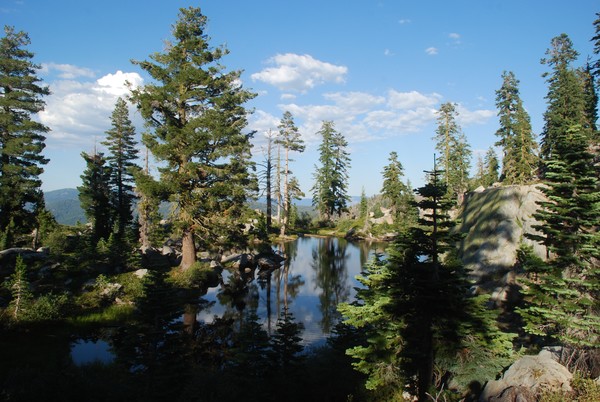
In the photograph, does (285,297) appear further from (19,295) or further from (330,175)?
(330,175)

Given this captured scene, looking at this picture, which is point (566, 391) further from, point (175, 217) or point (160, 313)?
point (175, 217)

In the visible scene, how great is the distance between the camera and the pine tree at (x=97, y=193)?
37312 mm

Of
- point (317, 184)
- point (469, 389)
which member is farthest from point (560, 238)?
point (317, 184)

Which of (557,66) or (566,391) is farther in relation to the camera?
(557,66)

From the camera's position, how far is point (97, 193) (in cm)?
3806

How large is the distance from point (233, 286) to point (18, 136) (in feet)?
75.4

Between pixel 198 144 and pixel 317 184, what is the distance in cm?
5410

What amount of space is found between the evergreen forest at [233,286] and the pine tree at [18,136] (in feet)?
0.43

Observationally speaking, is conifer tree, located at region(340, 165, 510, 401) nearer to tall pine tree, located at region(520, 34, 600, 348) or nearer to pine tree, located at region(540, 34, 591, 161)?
tall pine tree, located at region(520, 34, 600, 348)

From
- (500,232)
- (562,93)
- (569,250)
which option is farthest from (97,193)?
(562,93)

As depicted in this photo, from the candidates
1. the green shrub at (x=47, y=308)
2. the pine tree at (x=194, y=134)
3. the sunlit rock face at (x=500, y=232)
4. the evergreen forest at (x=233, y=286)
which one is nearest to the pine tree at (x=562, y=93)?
the evergreen forest at (x=233, y=286)

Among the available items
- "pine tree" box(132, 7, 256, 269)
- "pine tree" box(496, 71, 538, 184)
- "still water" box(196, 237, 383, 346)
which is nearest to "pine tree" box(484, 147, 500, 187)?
"pine tree" box(496, 71, 538, 184)

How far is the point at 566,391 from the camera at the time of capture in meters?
7.02

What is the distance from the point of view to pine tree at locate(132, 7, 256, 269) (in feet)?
76.6
